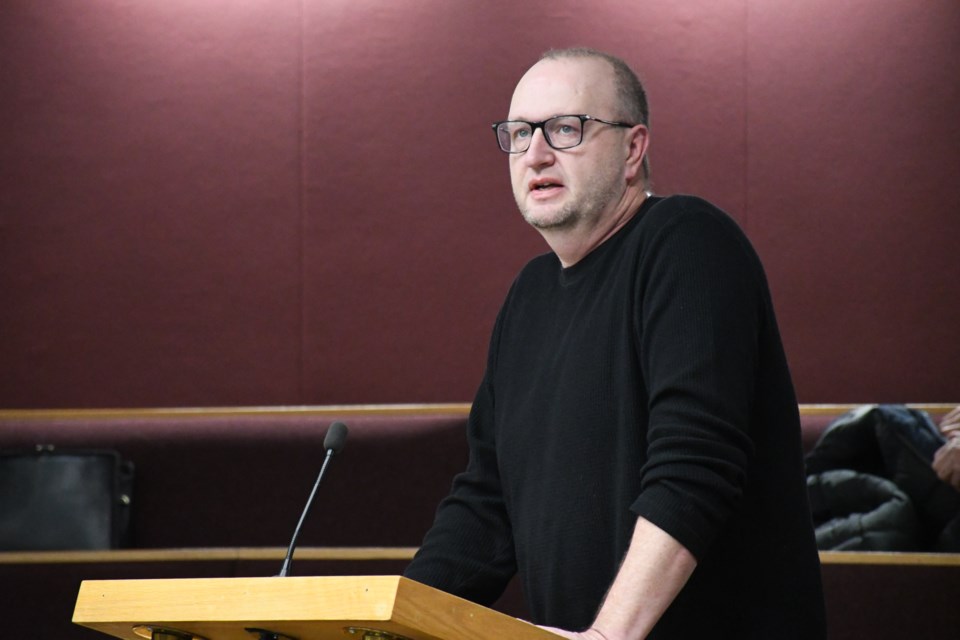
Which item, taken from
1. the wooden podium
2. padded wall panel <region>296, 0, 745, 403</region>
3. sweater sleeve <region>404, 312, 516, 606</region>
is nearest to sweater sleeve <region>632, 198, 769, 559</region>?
the wooden podium

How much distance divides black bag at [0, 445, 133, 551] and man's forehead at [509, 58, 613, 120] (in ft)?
6.62

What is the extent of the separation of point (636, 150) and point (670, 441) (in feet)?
1.68

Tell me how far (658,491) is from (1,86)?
9.88 feet

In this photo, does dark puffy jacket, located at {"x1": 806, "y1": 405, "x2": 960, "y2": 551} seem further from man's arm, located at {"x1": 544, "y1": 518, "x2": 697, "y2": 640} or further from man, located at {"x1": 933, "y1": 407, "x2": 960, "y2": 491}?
man's arm, located at {"x1": 544, "y1": 518, "x2": 697, "y2": 640}

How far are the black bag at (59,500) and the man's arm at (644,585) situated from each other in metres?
2.26

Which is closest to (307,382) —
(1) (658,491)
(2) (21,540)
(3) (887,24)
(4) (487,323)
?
(4) (487,323)

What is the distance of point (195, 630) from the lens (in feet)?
3.94

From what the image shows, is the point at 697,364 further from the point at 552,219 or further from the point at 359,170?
the point at 359,170

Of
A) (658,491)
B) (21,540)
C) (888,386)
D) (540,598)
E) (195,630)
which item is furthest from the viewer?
(888,386)

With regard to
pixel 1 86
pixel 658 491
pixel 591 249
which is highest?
pixel 1 86

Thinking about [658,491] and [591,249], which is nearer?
[658,491]

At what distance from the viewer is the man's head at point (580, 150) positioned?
1.68 metres

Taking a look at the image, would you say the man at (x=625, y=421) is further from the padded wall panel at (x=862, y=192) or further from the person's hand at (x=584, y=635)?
the padded wall panel at (x=862, y=192)

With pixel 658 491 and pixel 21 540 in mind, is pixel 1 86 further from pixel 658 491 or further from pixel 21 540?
pixel 658 491
